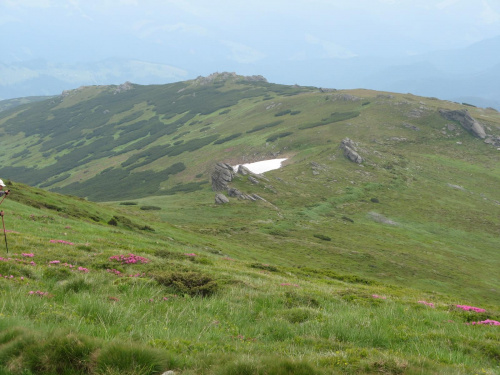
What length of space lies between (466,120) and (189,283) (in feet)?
425

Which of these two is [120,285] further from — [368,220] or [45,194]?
[368,220]

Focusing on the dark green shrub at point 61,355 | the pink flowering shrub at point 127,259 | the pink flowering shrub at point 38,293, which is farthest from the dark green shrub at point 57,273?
the dark green shrub at point 61,355

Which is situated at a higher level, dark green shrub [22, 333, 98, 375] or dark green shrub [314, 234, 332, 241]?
dark green shrub [22, 333, 98, 375]

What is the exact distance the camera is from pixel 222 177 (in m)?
79.6

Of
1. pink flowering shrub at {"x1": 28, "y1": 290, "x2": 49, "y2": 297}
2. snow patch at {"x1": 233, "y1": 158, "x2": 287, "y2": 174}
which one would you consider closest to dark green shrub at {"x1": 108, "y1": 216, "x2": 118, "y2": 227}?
pink flowering shrub at {"x1": 28, "y1": 290, "x2": 49, "y2": 297}

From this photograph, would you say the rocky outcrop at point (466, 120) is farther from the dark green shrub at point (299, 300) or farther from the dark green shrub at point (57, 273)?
the dark green shrub at point (57, 273)

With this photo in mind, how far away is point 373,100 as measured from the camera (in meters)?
143

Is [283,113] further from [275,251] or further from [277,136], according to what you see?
[275,251]

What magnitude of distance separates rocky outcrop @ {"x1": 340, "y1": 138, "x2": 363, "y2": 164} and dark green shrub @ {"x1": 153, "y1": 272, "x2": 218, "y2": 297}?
8593 centimetres

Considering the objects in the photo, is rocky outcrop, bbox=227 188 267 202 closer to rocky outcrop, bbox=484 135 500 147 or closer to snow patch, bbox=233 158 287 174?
snow patch, bbox=233 158 287 174

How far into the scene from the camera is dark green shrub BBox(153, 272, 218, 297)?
1170 centimetres

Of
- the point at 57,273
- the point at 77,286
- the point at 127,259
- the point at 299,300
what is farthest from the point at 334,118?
the point at 77,286

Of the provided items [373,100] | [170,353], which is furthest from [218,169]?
[373,100]

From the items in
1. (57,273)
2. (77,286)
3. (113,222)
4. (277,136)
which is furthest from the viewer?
(277,136)
